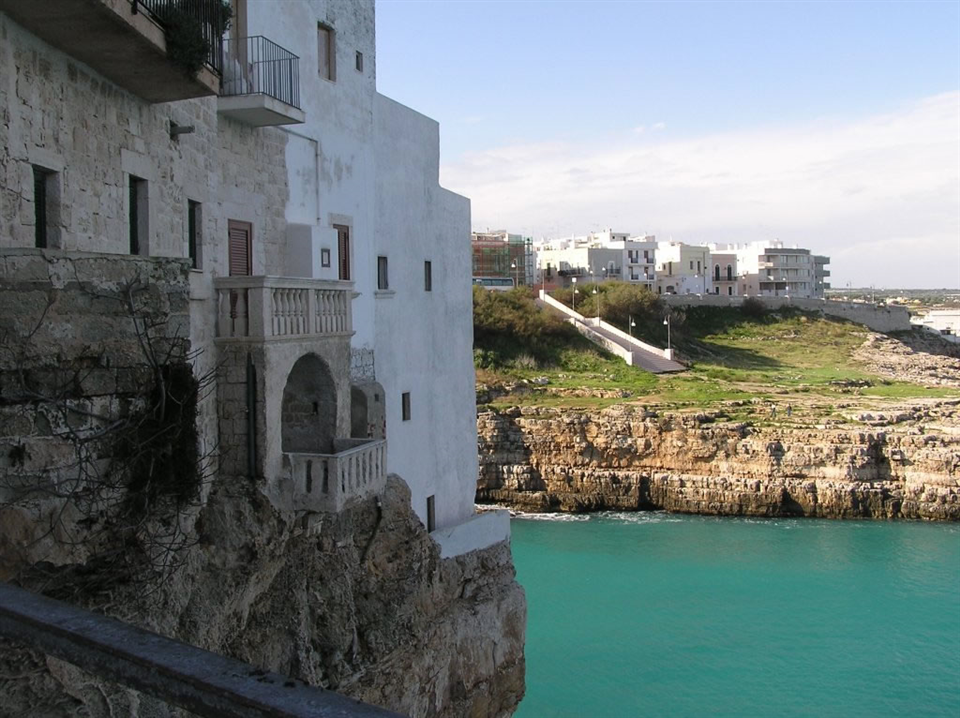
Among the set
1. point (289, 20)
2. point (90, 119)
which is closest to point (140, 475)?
point (90, 119)

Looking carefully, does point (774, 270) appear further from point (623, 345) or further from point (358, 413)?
point (358, 413)

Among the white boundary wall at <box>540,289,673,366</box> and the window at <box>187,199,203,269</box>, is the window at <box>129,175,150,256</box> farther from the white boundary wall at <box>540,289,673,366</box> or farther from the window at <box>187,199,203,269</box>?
the white boundary wall at <box>540,289,673,366</box>

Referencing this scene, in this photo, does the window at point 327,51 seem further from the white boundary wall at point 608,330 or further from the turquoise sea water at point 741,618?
the white boundary wall at point 608,330

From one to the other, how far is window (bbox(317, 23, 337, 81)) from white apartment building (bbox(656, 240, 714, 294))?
7168 cm

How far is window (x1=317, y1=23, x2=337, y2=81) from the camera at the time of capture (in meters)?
12.7

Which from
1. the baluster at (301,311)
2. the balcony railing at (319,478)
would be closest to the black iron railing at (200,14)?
the baluster at (301,311)

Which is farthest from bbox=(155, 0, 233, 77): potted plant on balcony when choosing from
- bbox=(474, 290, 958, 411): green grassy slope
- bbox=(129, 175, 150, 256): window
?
bbox=(474, 290, 958, 411): green grassy slope

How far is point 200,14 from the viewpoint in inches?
309

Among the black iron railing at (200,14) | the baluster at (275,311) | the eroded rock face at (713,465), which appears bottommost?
the eroded rock face at (713,465)

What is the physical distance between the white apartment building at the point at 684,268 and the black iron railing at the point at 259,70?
241ft

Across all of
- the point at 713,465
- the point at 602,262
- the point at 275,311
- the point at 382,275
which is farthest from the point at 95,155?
the point at 602,262

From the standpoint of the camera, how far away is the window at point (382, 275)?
13883 mm

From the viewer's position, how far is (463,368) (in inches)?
646

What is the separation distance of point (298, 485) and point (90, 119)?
150 inches
